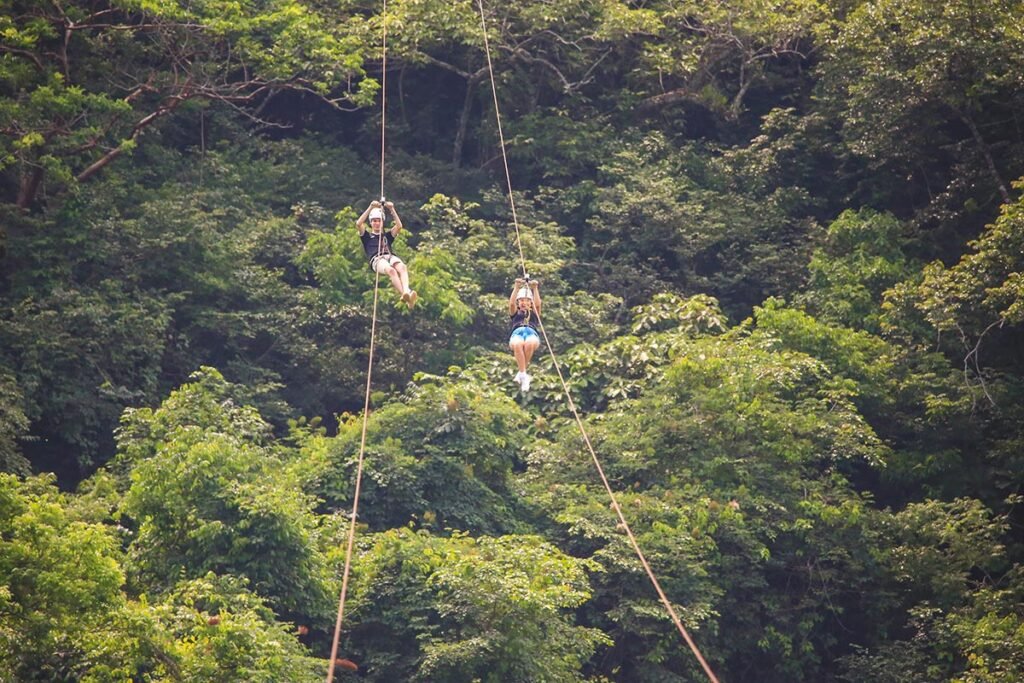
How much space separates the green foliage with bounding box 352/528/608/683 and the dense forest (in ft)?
0.13

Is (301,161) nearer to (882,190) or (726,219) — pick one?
(726,219)

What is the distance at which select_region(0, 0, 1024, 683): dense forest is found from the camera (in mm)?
14695

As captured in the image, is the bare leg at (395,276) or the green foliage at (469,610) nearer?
the green foliage at (469,610)

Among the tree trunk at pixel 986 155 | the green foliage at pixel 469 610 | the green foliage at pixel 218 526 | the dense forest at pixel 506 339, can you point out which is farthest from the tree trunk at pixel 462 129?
the green foliage at pixel 218 526

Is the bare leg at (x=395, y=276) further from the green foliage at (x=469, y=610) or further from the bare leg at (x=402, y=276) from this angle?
the green foliage at (x=469, y=610)

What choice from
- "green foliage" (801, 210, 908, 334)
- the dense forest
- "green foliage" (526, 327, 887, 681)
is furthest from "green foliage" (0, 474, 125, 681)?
"green foliage" (801, 210, 908, 334)

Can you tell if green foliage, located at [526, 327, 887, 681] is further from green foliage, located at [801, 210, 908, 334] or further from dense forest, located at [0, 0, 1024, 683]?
green foliage, located at [801, 210, 908, 334]

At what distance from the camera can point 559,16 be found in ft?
72.2

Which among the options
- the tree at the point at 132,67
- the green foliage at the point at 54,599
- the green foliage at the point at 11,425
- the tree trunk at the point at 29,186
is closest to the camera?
the green foliage at the point at 54,599

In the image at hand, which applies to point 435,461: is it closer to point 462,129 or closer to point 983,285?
point 983,285

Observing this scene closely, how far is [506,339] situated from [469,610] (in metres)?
5.66

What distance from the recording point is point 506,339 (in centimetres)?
1975

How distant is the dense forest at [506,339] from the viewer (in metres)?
14.7

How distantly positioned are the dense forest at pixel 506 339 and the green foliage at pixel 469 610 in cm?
4
